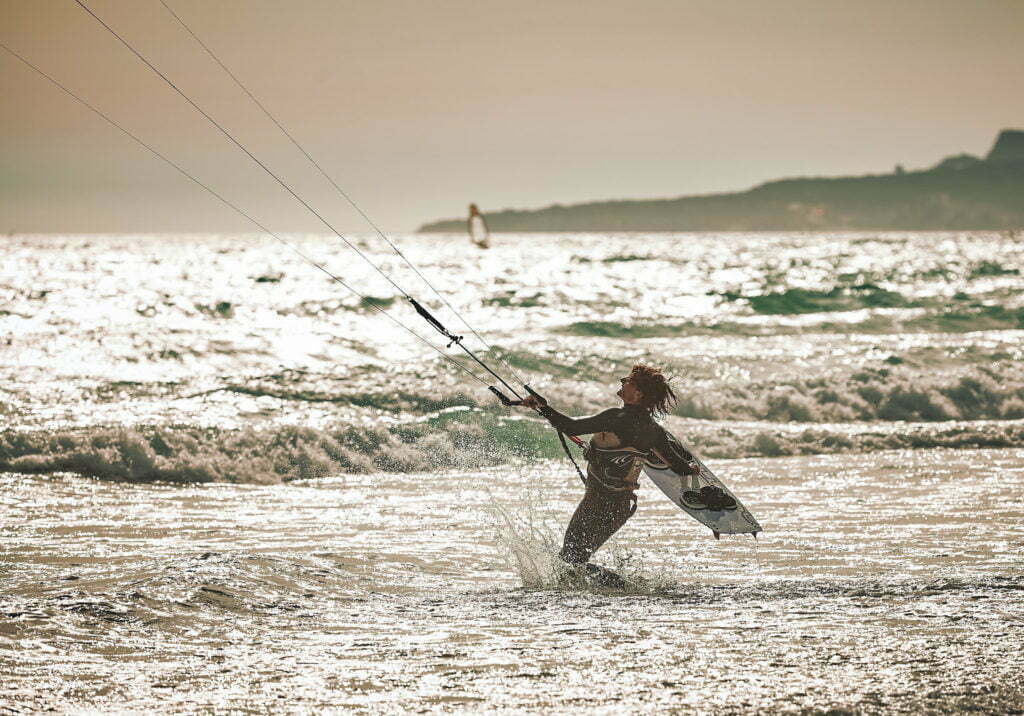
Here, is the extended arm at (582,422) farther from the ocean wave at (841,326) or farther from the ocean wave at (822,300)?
the ocean wave at (822,300)

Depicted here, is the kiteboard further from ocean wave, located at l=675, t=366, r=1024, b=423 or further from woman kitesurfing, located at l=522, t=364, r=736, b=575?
ocean wave, located at l=675, t=366, r=1024, b=423

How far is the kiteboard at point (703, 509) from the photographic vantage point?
859cm

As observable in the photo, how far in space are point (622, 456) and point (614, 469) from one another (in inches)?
4.4

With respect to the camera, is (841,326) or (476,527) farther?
(841,326)

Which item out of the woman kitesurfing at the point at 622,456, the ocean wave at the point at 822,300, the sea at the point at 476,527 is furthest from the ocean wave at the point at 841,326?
the woman kitesurfing at the point at 622,456

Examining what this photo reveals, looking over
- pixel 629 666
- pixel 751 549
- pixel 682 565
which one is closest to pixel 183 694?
pixel 629 666

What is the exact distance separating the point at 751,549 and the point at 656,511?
200 cm

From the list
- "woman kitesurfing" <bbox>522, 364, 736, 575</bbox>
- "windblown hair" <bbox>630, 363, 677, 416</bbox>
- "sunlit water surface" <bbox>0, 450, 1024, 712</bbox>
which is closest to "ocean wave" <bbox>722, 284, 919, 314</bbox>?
"sunlit water surface" <bbox>0, 450, 1024, 712</bbox>

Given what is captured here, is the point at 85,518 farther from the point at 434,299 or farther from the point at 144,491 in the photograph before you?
the point at 434,299

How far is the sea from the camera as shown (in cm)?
596

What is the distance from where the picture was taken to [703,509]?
8672 millimetres

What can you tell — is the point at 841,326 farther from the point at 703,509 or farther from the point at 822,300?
the point at 703,509

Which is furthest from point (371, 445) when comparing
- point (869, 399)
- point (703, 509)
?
point (869, 399)

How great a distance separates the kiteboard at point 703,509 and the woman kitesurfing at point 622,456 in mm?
50
